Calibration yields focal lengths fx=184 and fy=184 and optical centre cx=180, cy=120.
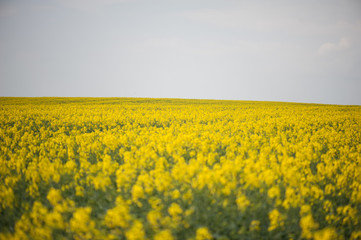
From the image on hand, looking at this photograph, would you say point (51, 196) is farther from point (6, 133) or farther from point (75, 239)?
point (6, 133)

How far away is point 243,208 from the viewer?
9.12 ft

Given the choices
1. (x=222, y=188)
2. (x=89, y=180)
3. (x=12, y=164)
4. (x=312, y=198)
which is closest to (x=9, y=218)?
(x=89, y=180)

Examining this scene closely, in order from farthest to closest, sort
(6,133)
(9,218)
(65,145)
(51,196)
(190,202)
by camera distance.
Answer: (6,133) → (65,145) → (9,218) → (190,202) → (51,196)

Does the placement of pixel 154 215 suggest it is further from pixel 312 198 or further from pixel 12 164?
pixel 12 164

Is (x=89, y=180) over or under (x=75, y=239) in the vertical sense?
over

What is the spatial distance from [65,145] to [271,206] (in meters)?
6.84

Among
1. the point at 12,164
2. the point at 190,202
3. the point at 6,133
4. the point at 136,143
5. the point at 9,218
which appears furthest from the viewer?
the point at 6,133

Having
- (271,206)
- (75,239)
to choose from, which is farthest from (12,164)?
(271,206)

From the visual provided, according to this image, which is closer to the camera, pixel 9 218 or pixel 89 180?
pixel 9 218

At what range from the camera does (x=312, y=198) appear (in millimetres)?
3438

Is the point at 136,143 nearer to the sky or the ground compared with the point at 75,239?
nearer to the sky

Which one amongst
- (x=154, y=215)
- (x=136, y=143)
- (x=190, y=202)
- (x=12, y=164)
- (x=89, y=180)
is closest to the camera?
(x=154, y=215)

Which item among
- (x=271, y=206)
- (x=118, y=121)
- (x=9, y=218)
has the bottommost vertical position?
(x=9, y=218)

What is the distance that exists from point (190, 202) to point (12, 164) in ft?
16.0
